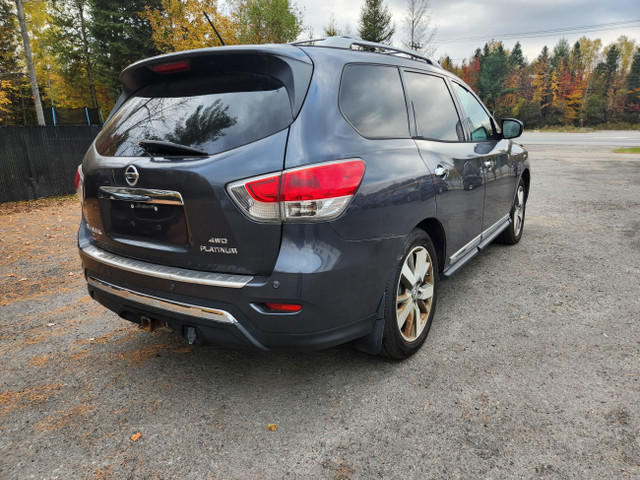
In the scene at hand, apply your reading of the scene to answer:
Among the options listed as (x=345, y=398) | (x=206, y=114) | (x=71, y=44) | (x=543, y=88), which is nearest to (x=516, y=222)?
(x=345, y=398)

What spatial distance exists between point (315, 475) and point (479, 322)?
1968 mm

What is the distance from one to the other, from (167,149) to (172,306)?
0.81 m

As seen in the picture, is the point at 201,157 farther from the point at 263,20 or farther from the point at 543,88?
the point at 543,88

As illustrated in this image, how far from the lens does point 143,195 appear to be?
227 centimetres

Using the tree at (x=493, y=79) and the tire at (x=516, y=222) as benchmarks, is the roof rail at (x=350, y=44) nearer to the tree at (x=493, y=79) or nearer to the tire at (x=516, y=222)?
the tire at (x=516, y=222)

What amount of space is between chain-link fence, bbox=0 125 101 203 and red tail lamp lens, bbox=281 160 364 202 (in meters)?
10.8

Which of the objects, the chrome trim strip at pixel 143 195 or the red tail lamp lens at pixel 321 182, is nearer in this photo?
the red tail lamp lens at pixel 321 182

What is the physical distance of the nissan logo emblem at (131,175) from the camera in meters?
2.27

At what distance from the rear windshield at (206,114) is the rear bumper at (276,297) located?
24.5 inches

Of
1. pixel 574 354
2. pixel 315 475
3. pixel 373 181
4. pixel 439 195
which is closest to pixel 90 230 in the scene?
pixel 373 181

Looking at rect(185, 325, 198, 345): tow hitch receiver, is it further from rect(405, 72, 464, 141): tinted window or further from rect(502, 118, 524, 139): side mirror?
rect(502, 118, 524, 139): side mirror

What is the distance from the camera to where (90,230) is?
9.08 ft

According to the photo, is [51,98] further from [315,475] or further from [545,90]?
[545,90]

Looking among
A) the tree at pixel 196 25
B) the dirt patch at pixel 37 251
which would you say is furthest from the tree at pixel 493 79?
the dirt patch at pixel 37 251
